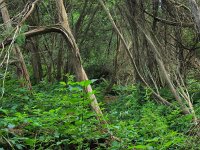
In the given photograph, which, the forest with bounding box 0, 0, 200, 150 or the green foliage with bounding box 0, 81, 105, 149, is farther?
the forest with bounding box 0, 0, 200, 150

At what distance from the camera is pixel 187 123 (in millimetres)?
7426

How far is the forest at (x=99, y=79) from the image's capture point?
4.89 metres

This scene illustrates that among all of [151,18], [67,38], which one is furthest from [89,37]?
[67,38]

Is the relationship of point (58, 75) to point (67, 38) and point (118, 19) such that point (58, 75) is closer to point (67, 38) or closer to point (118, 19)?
point (118, 19)

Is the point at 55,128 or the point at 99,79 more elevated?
the point at 99,79

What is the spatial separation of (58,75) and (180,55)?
642 cm

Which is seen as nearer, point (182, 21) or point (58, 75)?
point (182, 21)

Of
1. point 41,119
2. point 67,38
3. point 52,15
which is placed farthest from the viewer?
point 52,15

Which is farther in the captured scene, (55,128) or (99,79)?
(99,79)

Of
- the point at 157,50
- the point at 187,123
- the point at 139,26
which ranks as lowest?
the point at 187,123

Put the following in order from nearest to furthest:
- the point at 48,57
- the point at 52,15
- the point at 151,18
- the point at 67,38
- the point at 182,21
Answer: the point at 67,38 → the point at 182,21 → the point at 151,18 → the point at 52,15 → the point at 48,57

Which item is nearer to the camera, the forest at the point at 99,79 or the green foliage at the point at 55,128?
the green foliage at the point at 55,128

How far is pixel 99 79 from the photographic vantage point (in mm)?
9117

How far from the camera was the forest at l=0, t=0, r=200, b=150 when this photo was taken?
4891 mm
